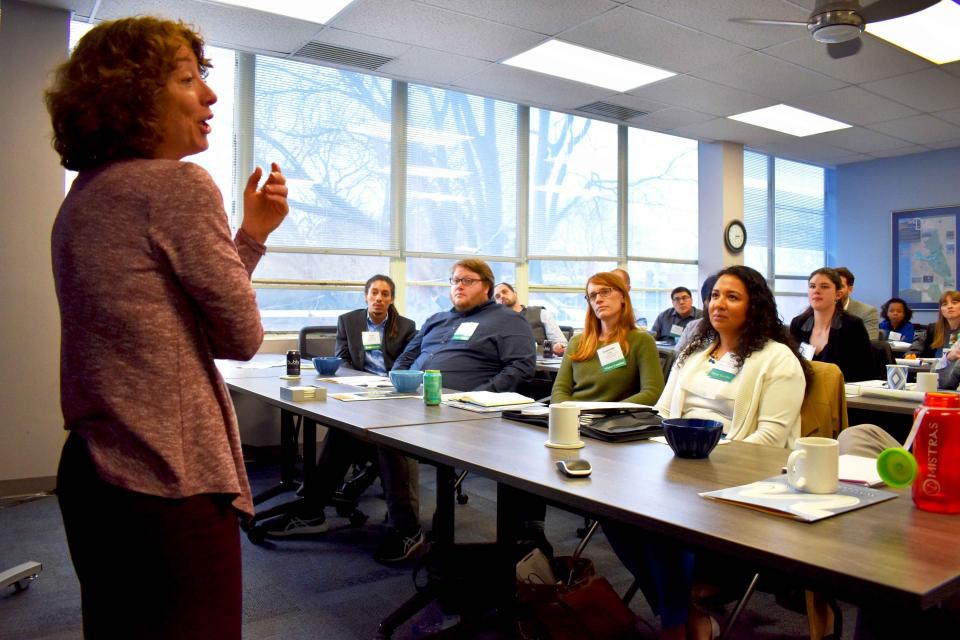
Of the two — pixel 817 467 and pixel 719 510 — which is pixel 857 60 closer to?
pixel 817 467

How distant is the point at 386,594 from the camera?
2.60 m

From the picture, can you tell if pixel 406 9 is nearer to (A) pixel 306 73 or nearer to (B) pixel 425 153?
(A) pixel 306 73

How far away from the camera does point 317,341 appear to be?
498cm

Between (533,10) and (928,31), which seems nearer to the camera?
(533,10)

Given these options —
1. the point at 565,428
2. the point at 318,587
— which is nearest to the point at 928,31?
the point at 565,428

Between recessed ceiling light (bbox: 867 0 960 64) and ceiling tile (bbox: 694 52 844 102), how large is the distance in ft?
2.09

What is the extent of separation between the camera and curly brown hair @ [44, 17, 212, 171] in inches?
38.3

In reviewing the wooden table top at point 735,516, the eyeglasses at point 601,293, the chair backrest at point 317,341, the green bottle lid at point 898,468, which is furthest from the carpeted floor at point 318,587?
the chair backrest at point 317,341

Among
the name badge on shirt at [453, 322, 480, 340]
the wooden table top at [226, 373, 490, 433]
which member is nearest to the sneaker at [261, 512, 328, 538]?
the wooden table top at [226, 373, 490, 433]

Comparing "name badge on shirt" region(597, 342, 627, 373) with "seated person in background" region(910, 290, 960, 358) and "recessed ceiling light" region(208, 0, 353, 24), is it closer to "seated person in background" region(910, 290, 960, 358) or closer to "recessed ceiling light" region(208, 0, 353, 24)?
"recessed ceiling light" region(208, 0, 353, 24)

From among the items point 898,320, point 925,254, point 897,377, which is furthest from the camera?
point 925,254

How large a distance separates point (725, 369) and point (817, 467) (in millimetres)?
1080

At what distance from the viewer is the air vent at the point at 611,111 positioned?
6.32m

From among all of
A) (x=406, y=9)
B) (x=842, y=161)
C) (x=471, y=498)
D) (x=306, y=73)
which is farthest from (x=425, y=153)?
(x=842, y=161)
